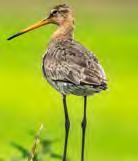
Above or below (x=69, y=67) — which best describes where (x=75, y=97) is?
above

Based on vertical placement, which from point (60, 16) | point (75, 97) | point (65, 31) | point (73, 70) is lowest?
point (73, 70)

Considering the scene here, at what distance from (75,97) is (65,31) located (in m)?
15.2

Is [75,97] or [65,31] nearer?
[65,31]

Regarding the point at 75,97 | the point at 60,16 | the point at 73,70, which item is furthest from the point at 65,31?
the point at 75,97

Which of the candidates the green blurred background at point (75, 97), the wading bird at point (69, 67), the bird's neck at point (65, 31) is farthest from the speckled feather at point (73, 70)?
the green blurred background at point (75, 97)

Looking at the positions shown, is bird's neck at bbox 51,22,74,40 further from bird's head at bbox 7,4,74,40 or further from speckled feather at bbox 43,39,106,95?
speckled feather at bbox 43,39,106,95

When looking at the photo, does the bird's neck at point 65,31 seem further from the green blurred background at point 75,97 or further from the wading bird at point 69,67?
the green blurred background at point 75,97

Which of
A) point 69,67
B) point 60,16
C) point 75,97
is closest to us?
point 69,67

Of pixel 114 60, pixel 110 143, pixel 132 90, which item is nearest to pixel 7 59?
pixel 114 60

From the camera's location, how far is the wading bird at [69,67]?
1187 cm

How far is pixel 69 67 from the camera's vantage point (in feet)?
39.9

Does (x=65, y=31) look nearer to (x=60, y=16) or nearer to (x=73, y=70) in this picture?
(x=60, y=16)

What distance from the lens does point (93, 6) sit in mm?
50031

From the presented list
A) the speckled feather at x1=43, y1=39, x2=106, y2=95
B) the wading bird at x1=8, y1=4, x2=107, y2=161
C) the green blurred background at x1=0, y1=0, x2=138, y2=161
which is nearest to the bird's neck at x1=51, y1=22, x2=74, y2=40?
the wading bird at x1=8, y1=4, x2=107, y2=161
